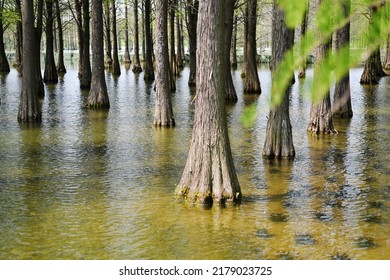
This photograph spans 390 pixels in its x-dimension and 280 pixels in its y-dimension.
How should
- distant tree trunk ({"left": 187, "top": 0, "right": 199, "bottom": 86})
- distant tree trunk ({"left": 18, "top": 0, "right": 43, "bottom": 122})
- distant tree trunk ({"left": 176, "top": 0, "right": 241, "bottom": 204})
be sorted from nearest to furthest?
1. distant tree trunk ({"left": 176, "top": 0, "right": 241, "bottom": 204})
2. distant tree trunk ({"left": 18, "top": 0, "right": 43, "bottom": 122})
3. distant tree trunk ({"left": 187, "top": 0, "right": 199, "bottom": 86})

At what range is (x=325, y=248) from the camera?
685 centimetres

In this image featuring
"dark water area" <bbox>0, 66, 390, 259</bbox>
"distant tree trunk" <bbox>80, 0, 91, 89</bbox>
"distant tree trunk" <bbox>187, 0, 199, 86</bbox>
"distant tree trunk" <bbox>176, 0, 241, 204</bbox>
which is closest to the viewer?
"dark water area" <bbox>0, 66, 390, 259</bbox>

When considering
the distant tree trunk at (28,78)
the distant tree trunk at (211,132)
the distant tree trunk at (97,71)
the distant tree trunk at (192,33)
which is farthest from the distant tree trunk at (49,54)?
the distant tree trunk at (211,132)

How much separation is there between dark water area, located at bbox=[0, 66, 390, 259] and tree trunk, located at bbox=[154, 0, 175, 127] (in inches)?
17.6

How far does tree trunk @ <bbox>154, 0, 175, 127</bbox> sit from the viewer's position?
1569cm

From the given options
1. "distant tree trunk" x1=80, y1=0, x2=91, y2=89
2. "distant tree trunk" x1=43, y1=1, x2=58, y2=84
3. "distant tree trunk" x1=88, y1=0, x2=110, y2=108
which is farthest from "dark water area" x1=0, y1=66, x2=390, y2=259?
"distant tree trunk" x1=43, y1=1, x2=58, y2=84

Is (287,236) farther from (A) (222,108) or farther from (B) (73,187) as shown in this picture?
(B) (73,187)

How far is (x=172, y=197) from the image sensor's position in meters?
8.86

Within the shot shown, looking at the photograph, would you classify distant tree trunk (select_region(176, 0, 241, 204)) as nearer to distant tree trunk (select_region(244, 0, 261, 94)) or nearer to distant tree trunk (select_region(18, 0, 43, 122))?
distant tree trunk (select_region(18, 0, 43, 122))

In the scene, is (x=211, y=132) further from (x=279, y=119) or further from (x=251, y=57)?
(x=251, y=57)

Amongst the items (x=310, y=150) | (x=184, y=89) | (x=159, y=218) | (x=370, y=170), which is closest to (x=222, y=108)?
(x=159, y=218)

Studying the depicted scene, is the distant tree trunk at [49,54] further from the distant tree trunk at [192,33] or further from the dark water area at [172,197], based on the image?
the dark water area at [172,197]

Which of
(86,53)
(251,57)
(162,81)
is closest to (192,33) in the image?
(251,57)

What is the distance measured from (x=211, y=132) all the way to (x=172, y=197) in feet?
3.62
